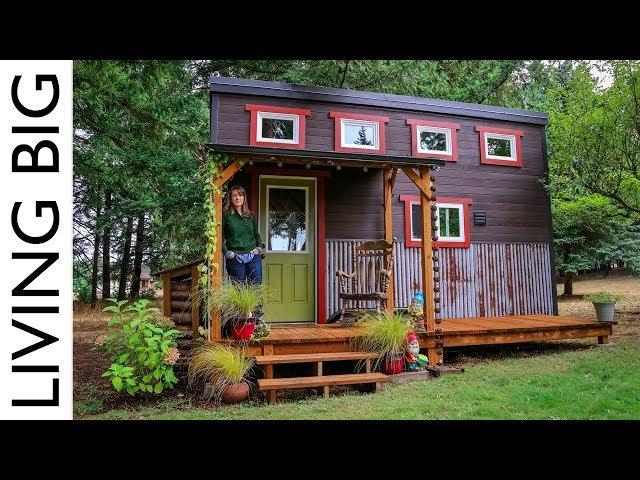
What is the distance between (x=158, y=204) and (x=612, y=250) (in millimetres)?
11849

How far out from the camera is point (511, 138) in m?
9.12

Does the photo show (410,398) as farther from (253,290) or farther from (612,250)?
(612,250)

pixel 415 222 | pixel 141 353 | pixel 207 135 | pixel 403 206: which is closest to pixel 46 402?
pixel 141 353

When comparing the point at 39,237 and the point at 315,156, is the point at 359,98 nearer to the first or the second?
the point at 315,156

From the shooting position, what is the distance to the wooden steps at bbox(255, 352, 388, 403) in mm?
4629

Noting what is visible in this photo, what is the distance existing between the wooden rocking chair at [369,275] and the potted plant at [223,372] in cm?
194

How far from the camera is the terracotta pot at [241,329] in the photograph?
505 cm

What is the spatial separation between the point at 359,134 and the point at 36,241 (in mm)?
5750

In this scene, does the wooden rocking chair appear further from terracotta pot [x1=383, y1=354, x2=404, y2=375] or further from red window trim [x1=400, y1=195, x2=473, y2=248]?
red window trim [x1=400, y1=195, x2=473, y2=248]

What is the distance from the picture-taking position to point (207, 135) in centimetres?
1141

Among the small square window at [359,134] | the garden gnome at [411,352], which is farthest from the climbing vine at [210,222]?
the small square window at [359,134]

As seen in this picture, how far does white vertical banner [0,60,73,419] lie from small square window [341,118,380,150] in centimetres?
509

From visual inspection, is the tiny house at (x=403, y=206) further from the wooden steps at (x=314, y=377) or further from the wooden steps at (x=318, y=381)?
the wooden steps at (x=318, y=381)

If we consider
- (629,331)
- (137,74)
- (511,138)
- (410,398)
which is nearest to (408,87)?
(511,138)
